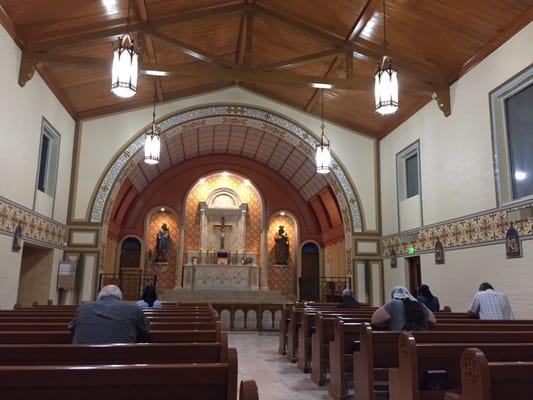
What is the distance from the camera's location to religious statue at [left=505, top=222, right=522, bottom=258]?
6415mm

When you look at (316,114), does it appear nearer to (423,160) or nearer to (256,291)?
(423,160)

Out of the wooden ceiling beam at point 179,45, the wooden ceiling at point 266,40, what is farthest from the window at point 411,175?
the wooden ceiling beam at point 179,45

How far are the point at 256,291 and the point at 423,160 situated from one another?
20.2 feet

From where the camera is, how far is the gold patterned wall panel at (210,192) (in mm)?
15922

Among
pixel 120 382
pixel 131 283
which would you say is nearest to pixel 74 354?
pixel 120 382

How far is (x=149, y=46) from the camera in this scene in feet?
28.6

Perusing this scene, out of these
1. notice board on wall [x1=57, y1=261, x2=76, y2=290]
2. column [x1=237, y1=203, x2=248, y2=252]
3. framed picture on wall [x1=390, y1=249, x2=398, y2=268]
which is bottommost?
notice board on wall [x1=57, y1=261, x2=76, y2=290]

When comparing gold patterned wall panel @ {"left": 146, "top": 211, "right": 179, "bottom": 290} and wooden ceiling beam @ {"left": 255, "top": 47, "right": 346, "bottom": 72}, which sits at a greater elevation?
wooden ceiling beam @ {"left": 255, "top": 47, "right": 346, "bottom": 72}

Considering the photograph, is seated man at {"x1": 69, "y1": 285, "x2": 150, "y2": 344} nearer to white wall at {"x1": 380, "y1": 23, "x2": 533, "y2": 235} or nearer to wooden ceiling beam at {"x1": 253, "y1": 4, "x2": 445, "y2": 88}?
white wall at {"x1": 380, "y1": 23, "x2": 533, "y2": 235}

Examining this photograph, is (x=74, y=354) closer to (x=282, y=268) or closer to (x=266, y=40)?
(x=266, y=40)

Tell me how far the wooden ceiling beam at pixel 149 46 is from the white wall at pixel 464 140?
581 centimetres

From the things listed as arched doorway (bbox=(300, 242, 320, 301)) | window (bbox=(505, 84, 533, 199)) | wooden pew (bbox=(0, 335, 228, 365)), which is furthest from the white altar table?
wooden pew (bbox=(0, 335, 228, 365))

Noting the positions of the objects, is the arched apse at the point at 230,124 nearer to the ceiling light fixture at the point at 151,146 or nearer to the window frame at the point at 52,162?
the window frame at the point at 52,162

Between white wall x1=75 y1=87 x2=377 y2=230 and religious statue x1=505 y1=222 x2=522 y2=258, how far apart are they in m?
4.56
